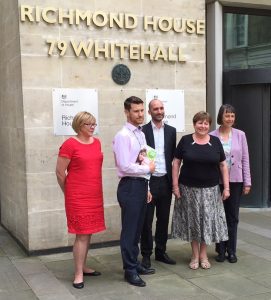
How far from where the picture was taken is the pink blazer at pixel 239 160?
507 cm

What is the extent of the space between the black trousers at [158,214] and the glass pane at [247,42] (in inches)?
155

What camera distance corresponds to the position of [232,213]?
5.14 m

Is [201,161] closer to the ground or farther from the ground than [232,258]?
farther from the ground

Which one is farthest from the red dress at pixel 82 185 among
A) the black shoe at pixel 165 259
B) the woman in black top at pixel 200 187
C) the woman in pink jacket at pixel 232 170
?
the woman in pink jacket at pixel 232 170

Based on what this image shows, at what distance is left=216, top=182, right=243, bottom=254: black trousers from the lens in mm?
5121

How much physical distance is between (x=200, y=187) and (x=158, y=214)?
0.60 meters

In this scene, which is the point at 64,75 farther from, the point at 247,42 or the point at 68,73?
the point at 247,42

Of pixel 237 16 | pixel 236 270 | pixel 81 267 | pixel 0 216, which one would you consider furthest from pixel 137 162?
pixel 237 16

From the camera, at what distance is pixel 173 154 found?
4.99 m

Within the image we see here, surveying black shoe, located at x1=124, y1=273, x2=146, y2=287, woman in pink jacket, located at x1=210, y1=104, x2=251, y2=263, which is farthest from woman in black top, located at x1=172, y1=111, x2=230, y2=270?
black shoe, located at x1=124, y1=273, x2=146, y2=287

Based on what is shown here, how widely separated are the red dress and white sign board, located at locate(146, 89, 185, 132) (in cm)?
175

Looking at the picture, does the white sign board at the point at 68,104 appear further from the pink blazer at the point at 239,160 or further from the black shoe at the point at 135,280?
the black shoe at the point at 135,280

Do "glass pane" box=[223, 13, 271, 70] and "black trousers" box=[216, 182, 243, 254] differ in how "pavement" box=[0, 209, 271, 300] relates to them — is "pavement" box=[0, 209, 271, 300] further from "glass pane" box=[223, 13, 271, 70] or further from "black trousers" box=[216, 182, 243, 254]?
"glass pane" box=[223, 13, 271, 70]

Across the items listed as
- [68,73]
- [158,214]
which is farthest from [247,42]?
[158,214]
